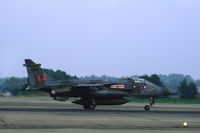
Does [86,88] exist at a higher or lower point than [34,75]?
lower

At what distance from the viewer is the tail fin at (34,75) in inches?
1507

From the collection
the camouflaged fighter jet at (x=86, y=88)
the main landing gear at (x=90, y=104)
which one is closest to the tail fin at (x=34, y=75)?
the camouflaged fighter jet at (x=86, y=88)

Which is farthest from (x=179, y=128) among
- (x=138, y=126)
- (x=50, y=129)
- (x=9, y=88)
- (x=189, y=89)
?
(x=189, y=89)

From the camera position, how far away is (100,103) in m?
38.7

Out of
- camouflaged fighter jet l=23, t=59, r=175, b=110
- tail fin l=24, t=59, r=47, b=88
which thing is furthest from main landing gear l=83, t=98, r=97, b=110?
tail fin l=24, t=59, r=47, b=88

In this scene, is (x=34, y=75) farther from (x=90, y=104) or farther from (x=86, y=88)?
(x=90, y=104)

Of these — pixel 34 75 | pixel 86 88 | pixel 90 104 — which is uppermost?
pixel 34 75

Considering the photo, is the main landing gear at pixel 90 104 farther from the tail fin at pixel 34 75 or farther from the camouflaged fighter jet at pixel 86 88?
the tail fin at pixel 34 75

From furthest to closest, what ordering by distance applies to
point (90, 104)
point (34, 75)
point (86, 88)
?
1. point (90, 104)
2. point (34, 75)
3. point (86, 88)

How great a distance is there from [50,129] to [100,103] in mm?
19902

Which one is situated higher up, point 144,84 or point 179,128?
point 144,84

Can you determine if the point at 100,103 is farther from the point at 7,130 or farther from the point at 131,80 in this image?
the point at 7,130

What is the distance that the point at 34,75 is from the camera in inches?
1511

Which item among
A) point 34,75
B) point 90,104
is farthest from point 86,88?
point 34,75
